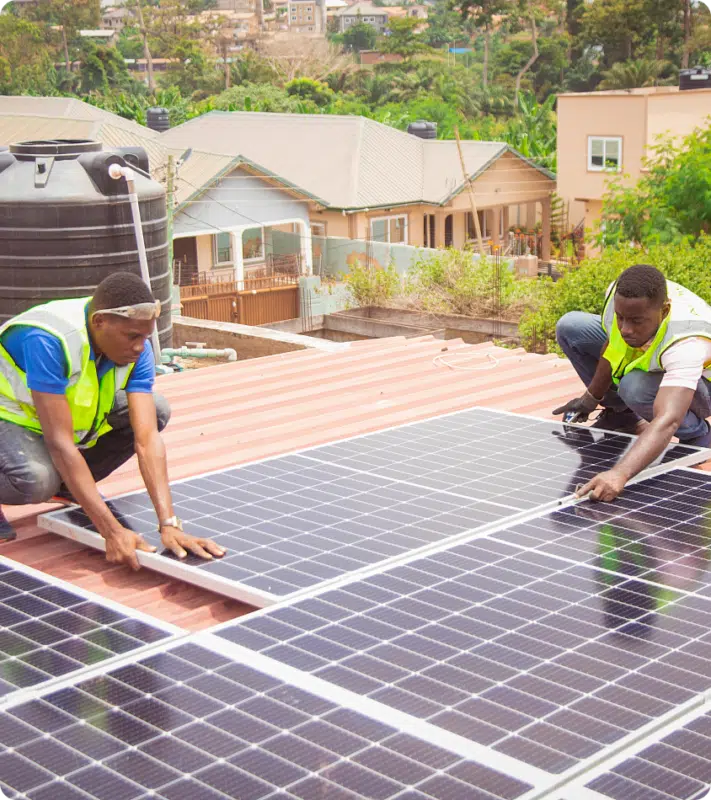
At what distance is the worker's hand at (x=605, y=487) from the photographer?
19.3 ft

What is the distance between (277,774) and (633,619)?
174cm

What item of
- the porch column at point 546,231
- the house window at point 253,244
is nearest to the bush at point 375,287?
the house window at point 253,244

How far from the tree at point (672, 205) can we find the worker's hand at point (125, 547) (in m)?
20.5

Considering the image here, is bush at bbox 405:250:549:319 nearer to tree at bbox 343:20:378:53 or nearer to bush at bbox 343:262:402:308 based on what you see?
bush at bbox 343:262:402:308

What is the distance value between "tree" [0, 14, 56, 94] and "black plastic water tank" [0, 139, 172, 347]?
3199 inches

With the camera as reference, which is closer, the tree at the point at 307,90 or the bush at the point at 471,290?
the bush at the point at 471,290

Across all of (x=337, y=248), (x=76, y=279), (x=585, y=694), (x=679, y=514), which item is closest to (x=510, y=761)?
(x=585, y=694)

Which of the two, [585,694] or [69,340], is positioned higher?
[69,340]

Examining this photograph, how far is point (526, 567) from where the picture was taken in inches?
199

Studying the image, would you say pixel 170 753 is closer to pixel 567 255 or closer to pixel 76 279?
pixel 76 279

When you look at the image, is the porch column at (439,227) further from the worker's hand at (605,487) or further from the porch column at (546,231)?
the worker's hand at (605,487)

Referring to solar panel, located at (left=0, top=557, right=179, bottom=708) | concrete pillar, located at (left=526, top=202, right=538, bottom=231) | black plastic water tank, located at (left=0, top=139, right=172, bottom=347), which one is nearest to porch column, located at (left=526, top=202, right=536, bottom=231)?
concrete pillar, located at (left=526, top=202, right=538, bottom=231)

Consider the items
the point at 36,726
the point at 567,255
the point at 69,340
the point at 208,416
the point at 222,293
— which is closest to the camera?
the point at 36,726

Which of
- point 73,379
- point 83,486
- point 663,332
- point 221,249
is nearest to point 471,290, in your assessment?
point 221,249
